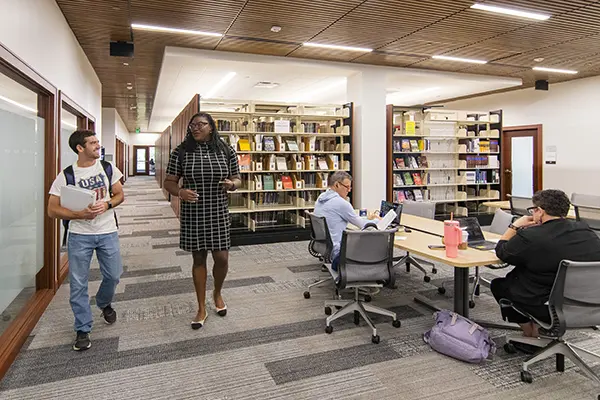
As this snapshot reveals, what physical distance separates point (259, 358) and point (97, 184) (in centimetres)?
168

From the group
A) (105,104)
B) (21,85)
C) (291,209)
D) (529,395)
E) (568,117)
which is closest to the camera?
(529,395)

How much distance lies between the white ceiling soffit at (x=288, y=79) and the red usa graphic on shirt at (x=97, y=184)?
12.7 ft

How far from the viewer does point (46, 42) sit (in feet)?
13.0

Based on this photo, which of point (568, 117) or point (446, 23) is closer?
point (446, 23)

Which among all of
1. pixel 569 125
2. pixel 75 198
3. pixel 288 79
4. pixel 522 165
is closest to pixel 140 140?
pixel 288 79

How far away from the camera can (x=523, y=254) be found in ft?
8.27

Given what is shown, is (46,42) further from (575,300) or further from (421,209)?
(575,300)

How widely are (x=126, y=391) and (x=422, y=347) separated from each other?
1.99 m

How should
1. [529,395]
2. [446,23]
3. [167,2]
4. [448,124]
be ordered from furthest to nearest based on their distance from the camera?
1. [448,124]
2. [446,23]
3. [167,2]
4. [529,395]

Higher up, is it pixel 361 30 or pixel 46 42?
pixel 361 30

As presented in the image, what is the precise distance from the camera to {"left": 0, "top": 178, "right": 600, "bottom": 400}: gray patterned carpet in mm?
2475

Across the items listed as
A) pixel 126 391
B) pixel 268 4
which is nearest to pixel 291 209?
pixel 268 4

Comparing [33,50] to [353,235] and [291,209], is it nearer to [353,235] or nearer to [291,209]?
[353,235]

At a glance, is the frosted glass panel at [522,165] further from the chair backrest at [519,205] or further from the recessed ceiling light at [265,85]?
the recessed ceiling light at [265,85]
